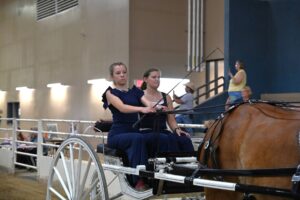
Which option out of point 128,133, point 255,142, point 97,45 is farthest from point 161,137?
point 97,45

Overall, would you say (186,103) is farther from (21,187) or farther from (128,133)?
(128,133)

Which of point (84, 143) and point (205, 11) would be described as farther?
point (205, 11)

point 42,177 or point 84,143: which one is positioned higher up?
point 84,143

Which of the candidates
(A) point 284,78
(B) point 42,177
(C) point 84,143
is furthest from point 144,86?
(A) point 284,78

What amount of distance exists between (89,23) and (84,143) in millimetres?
14254

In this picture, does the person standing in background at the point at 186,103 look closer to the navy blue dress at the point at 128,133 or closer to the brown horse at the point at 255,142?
the navy blue dress at the point at 128,133

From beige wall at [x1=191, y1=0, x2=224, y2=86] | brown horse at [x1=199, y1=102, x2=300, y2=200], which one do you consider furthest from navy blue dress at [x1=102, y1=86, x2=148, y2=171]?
beige wall at [x1=191, y1=0, x2=224, y2=86]

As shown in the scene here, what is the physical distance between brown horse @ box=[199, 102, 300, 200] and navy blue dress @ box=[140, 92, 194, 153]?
943mm

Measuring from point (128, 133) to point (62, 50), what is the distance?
1620cm

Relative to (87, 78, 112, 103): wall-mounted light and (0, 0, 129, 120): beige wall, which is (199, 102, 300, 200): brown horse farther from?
(87, 78, 112, 103): wall-mounted light

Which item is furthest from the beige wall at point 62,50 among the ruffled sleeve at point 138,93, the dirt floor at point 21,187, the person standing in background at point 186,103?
the ruffled sleeve at point 138,93

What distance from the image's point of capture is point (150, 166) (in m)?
4.69

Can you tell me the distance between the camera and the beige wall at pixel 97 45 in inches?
687

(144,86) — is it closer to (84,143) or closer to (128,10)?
(84,143)
